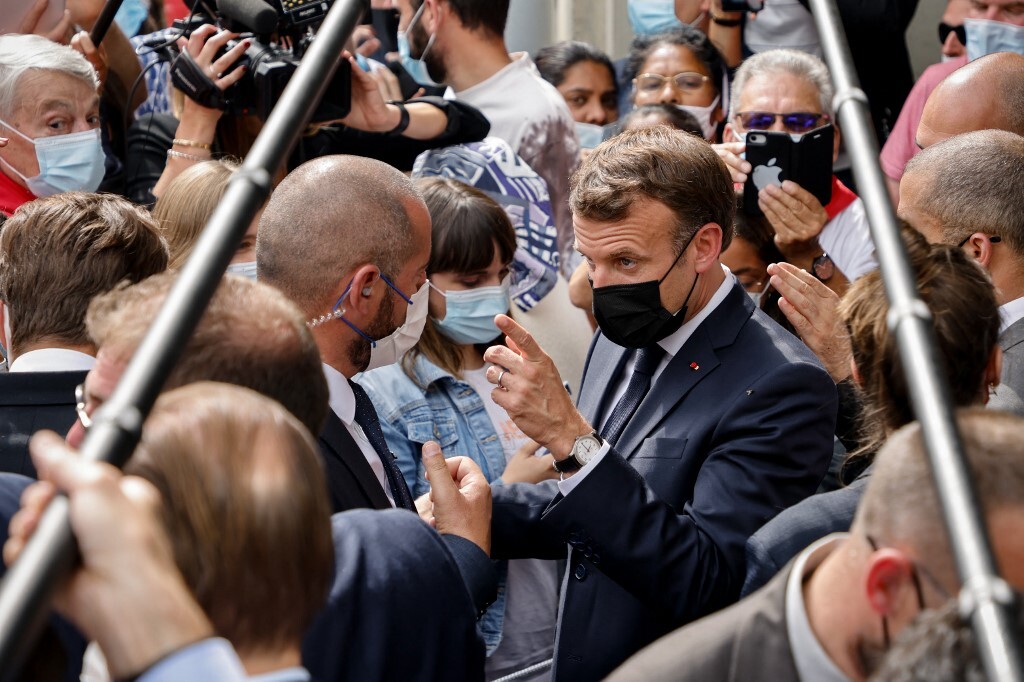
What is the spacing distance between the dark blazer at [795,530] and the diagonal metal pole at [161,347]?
1378mm

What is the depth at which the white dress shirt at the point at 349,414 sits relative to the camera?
9.64 ft

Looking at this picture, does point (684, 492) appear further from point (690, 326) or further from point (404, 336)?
point (404, 336)

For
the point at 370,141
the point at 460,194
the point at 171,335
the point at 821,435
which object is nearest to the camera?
the point at 171,335

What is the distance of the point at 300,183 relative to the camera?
10.2 ft

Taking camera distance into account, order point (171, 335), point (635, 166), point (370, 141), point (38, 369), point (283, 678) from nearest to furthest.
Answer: point (171, 335) < point (283, 678) < point (38, 369) < point (635, 166) < point (370, 141)

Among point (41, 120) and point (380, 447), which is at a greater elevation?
point (41, 120)

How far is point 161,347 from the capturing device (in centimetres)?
130

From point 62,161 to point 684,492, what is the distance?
2460 mm

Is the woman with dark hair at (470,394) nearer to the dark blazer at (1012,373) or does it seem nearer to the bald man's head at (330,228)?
the bald man's head at (330,228)

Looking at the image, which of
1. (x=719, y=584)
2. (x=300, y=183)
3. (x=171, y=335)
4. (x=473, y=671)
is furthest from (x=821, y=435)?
(x=171, y=335)

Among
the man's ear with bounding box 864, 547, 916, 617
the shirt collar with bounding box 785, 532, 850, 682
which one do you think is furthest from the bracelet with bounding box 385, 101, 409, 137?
the man's ear with bounding box 864, 547, 916, 617

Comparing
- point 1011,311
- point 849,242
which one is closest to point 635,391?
point 1011,311

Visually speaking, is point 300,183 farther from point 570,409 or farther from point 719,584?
point 719,584

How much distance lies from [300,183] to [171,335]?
1861 millimetres
